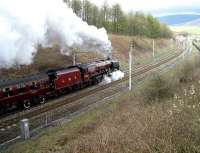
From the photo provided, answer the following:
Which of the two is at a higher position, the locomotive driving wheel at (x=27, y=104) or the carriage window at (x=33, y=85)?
the carriage window at (x=33, y=85)

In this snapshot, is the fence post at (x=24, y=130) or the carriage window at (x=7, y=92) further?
the carriage window at (x=7, y=92)

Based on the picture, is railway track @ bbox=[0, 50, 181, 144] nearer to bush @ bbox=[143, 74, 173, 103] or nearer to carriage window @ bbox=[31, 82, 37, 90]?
carriage window @ bbox=[31, 82, 37, 90]

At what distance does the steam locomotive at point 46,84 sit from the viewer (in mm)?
27172

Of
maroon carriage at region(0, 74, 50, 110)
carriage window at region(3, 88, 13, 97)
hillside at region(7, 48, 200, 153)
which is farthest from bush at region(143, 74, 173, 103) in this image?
carriage window at region(3, 88, 13, 97)

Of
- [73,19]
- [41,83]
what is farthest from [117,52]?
[41,83]

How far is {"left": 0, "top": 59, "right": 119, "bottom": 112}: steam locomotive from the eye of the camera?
27.2 m

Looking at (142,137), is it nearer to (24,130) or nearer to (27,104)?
(24,130)

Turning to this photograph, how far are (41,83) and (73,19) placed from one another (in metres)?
11.5

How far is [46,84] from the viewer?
31391 millimetres

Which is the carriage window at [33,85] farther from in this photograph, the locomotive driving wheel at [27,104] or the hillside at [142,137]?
the hillside at [142,137]

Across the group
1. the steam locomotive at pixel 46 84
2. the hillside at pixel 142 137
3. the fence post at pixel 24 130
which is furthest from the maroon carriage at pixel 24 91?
the hillside at pixel 142 137

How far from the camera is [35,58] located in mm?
48969

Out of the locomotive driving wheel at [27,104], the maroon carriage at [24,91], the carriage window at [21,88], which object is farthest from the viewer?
the locomotive driving wheel at [27,104]

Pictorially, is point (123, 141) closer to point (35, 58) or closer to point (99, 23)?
point (35, 58)
